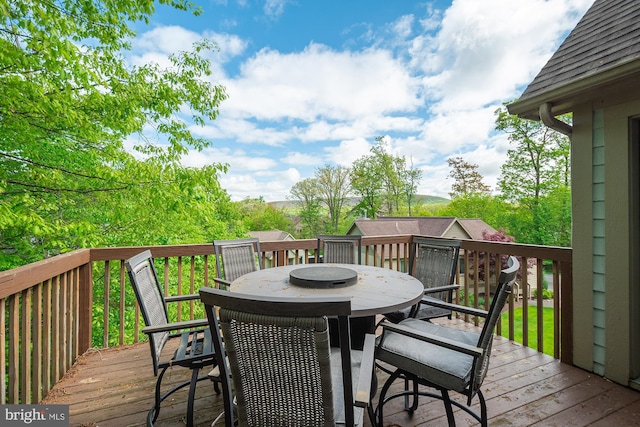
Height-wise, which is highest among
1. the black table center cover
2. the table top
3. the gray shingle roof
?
the gray shingle roof

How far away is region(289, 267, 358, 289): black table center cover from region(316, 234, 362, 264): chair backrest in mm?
1263

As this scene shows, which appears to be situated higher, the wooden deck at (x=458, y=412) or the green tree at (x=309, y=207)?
the green tree at (x=309, y=207)

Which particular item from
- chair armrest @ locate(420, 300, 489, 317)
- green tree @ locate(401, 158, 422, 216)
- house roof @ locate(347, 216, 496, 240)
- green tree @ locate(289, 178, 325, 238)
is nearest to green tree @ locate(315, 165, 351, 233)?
green tree @ locate(289, 178, 325, 238)

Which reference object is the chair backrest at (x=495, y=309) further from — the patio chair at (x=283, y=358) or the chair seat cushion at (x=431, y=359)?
the patio chair at (x=283, y=358)

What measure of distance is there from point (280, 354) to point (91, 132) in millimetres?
5362

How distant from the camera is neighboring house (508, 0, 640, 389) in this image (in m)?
2.52

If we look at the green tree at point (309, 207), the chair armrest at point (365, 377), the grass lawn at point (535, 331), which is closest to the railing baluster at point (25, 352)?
the chair armrest at point (365, 377)

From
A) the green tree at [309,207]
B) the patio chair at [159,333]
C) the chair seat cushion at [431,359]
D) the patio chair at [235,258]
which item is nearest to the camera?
the chair seat cushion at [431,359]

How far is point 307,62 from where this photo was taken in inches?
402

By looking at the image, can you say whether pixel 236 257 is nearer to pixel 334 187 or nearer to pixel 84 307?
pixel 84 307

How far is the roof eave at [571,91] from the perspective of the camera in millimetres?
2290

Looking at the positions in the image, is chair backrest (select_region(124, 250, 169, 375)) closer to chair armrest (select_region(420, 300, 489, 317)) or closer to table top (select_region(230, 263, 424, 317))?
table top (select_region(230, 263, 424, 317))

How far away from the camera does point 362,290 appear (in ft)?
7.09

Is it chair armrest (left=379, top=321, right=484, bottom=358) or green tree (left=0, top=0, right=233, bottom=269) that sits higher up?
green tree (left=0, top=0, right=233, bottom=269)
